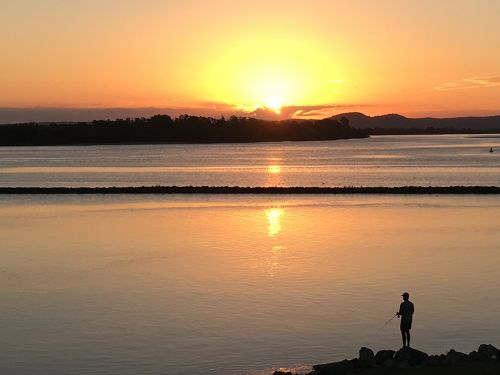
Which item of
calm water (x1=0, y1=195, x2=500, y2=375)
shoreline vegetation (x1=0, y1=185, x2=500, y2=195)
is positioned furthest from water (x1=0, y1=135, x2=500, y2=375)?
shoreline vegetation (x1=0, y1=185, x2=500, y2=195)

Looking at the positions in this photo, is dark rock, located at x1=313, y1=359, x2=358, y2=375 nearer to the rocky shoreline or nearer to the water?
the rocky shoreline

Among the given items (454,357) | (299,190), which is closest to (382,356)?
(454,357)

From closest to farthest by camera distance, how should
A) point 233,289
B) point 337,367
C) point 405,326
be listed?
1. point 337,367
2. point 405,326
3. point 233,289

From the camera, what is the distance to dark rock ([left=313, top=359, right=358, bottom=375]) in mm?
11984

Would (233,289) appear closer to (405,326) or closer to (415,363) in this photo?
(405,326)

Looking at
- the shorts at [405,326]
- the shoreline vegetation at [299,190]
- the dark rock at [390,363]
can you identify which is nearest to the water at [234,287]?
the shorts at [405,326]

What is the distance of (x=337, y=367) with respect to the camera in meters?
12.0

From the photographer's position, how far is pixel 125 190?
179 ft

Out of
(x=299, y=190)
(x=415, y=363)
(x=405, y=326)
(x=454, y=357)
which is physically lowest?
(x=299, y=190)

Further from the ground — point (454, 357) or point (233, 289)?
point (454, 357)

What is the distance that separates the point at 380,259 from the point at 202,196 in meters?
28.8

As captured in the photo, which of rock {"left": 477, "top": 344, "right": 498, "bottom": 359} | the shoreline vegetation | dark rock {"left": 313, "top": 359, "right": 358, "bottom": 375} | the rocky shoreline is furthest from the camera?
the shoreline vegetation

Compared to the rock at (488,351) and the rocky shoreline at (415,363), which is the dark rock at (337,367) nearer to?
the rocky shoreline at (415,363)

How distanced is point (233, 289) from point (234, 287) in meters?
0.25
